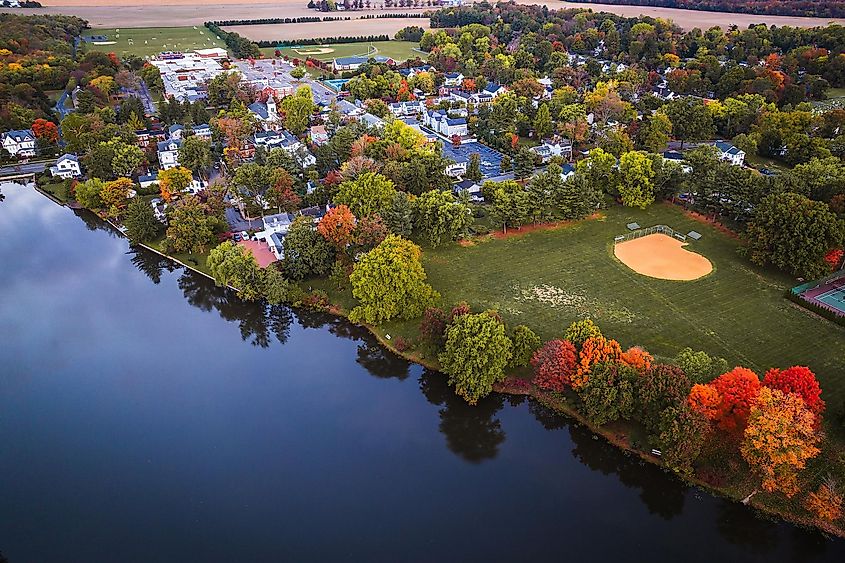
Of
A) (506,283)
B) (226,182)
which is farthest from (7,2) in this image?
(506,283)

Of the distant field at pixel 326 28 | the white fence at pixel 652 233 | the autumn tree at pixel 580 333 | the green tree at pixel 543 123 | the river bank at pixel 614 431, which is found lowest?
the river bank at pixel 614 431

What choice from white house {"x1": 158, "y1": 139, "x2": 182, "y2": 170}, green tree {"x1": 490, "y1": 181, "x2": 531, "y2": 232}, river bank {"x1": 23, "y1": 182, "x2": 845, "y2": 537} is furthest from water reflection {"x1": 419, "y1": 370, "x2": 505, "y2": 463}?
white house {"x1": 158, "y1": 139, "x2": 182, "y2": 170}

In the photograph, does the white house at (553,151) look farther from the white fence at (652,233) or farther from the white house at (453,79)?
the white house at (453,79)

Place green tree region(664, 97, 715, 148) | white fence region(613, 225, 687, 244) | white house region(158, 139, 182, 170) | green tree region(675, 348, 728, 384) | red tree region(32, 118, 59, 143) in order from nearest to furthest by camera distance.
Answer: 1. green tree region(675, 348, 728, 384)
2. white fence region(613, 225, 687, 244)
3. white house region(158, 139, 182, 170)
4. green tree region(664, 97, 715, 148)
5. red tree region(32, 118, 59, 143)

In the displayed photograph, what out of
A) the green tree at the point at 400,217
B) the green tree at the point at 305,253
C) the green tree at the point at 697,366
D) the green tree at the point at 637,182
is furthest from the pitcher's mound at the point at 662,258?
the green tree at the point at 305,253

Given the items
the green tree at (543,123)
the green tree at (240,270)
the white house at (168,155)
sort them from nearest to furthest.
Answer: the green tree at (240,270) → the white house at (168,155) → the green tree at (543,123)

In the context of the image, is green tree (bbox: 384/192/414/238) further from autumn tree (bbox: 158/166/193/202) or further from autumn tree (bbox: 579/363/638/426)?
autumn tree (bbox: 158/166/193/202)

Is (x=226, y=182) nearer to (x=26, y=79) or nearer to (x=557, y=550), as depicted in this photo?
(x=557, y=550)
